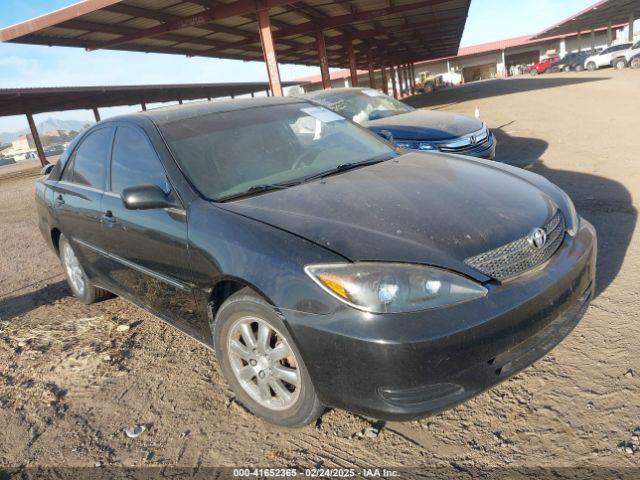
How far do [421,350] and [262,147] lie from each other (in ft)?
5.84

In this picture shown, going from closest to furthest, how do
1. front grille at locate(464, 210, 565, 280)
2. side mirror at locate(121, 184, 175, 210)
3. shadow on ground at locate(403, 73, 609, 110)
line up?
front grille at locate(464, 210, 565, 280), side mirror at locate(121, 184, 175, 210), shadow on ground at locate(403, 73, 609, 110)

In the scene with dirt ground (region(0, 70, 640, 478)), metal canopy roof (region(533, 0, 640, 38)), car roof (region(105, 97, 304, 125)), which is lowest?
dirt ground (region(0, 70, 640, 478))

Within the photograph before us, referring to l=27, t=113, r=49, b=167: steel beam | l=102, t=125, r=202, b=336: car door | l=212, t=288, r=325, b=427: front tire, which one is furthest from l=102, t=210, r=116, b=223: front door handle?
l=27, t=113, r=49, b=167: steel beam

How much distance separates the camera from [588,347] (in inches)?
103

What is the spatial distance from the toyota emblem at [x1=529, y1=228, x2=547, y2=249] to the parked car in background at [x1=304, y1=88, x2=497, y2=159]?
2.88 m

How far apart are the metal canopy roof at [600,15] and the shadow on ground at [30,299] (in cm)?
3877

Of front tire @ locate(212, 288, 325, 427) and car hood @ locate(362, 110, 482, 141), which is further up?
car hood @ locate(362, 110, 482, 141)

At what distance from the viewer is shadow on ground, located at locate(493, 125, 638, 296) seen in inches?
140

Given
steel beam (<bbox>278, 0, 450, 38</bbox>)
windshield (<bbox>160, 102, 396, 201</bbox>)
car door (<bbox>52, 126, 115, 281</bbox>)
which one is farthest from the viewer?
steel beam (<bbox>278, 0, 450, 38</bbox>)

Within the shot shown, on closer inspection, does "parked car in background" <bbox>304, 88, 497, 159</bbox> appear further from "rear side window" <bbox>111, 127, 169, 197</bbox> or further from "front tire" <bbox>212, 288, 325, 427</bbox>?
"front tire" <bbox>212, 288, 325, 427</bbox>

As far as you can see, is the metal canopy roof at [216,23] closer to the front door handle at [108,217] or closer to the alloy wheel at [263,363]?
the front door handle at [108,217]

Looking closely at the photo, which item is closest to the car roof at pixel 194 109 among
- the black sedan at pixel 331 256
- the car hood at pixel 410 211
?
the black sedan at pixel 331 256

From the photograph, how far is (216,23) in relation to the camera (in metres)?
15.1

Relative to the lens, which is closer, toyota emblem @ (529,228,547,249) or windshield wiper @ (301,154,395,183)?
toyota emblem @ (529,228,547,249)
